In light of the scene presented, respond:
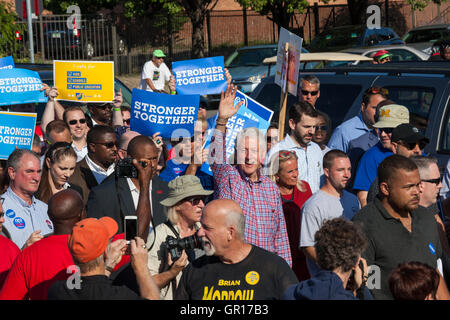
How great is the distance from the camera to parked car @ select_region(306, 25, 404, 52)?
73.0 ft

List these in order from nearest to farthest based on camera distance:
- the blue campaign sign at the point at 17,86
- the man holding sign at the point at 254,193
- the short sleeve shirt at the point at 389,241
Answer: the short sleeve shirt at the point at 389,241, the man holding sign at the point at 254,193, the blue campaign sign at the point at 17,86

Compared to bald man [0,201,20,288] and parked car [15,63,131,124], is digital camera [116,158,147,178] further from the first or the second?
parked car [15,63,131,124]

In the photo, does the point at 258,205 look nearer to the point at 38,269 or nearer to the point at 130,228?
the point at 130,228

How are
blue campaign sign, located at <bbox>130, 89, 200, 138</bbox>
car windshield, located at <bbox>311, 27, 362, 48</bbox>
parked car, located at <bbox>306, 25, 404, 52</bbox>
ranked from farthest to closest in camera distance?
1. car windshield, located at <bbox>311, 27, 362, 48</bbox>
2. parked car, located at <bbox>306, 25, 404, 52</bbox>
3. blue campaign sign, located at <bbox>130, 89, 200, 138</bbox>

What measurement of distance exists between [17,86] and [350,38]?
15489 mm

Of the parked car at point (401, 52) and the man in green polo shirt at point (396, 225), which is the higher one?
the parked car at point (401, 52)

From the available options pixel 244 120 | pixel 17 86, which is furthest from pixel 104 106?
pixel 244 120

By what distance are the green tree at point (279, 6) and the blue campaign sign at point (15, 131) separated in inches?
838

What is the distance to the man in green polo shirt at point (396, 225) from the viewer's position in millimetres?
4945

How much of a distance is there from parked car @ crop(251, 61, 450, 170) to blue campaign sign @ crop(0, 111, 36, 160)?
2.91 m

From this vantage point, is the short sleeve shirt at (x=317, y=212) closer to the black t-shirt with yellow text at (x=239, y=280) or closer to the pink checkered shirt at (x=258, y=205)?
the pink checkered shirt at (x=258, y=205)

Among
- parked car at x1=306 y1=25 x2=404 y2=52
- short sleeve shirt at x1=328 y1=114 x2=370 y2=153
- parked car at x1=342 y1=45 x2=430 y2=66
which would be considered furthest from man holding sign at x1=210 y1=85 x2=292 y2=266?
parked car at x1=306 y1=25 x2=404 y2=52

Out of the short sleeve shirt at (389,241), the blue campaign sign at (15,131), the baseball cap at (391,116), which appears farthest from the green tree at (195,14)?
the short sleeve shirt at (389,241)
